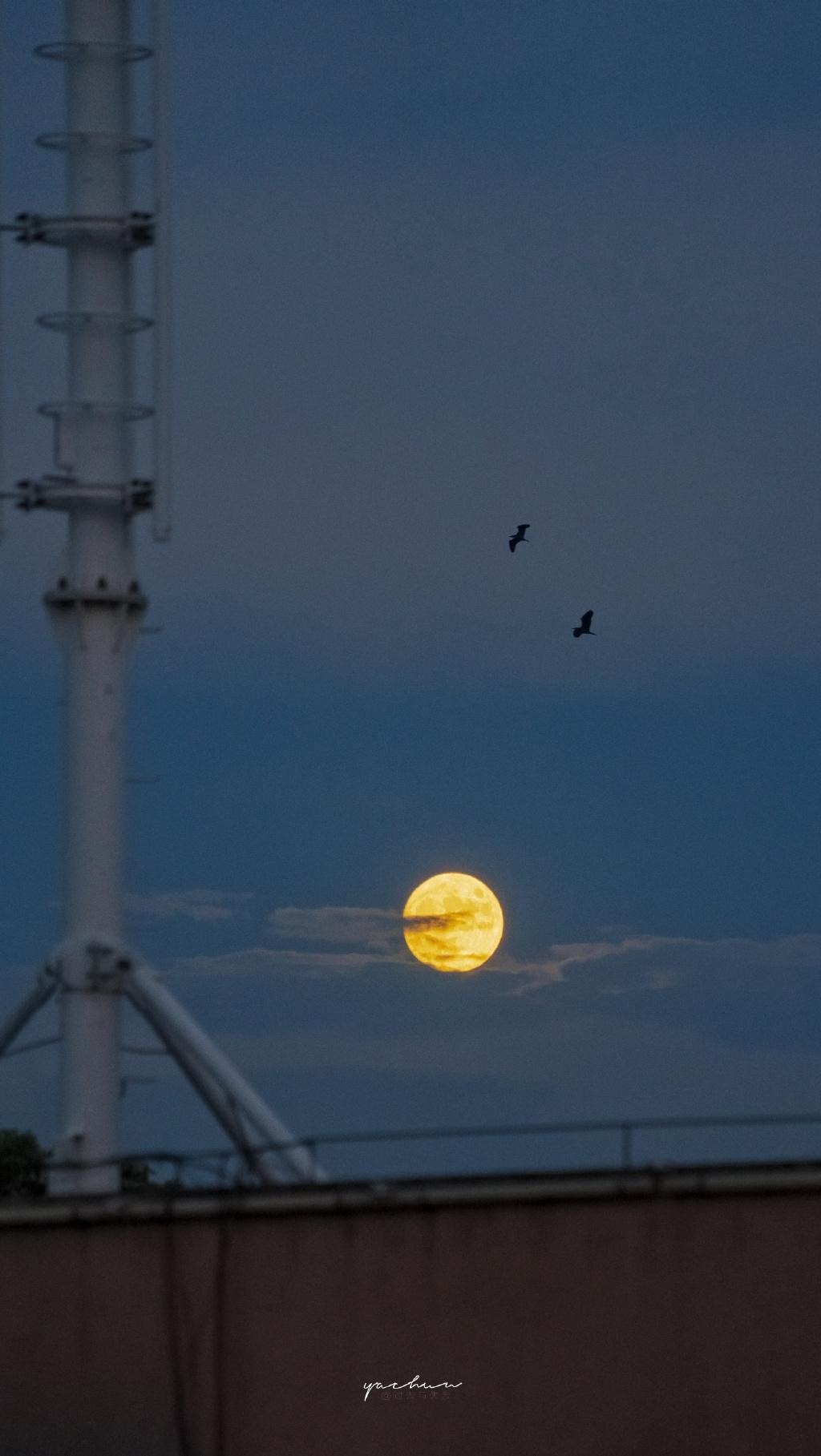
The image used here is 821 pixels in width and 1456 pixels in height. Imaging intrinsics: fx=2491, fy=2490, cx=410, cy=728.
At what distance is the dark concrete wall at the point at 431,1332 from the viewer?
2695 cm

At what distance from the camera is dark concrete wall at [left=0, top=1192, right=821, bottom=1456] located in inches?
1061

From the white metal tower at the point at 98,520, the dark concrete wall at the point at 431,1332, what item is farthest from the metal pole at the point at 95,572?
the dark concrete wall at the point at 431,1332

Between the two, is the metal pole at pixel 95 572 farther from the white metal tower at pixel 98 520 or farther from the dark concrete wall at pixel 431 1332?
the dark concrete wall at pixel 431 1332

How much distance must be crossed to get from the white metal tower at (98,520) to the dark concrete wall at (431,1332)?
29.8ft

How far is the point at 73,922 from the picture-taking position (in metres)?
38.3

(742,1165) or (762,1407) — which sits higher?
(742,1165)

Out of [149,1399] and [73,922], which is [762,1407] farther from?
[73,922]

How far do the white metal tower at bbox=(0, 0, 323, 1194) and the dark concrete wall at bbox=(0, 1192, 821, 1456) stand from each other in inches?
358

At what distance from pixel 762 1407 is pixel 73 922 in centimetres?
1520

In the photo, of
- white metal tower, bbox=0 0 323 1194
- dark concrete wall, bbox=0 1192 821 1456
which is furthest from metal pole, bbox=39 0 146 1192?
dark concrete wall, bbox=0 1192 821 1456

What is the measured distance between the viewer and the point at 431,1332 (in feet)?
90.6

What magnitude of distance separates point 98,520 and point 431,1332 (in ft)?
51.2

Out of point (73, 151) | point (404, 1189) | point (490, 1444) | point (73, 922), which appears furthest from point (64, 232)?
point (490, 1444)

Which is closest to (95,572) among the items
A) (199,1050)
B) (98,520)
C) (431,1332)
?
(98,520)
